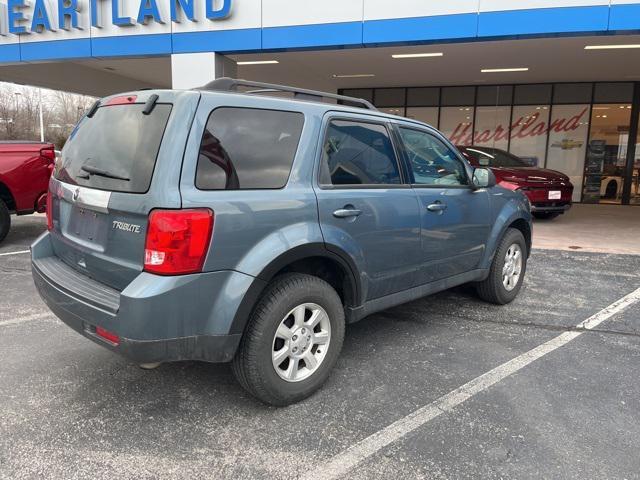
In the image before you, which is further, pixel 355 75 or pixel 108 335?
pixel 355 75

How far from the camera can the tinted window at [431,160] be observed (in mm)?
3945

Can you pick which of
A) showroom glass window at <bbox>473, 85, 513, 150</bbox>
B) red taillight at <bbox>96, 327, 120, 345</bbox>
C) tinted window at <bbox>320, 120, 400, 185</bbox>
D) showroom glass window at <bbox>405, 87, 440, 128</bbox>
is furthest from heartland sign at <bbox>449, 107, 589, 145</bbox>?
red taillight at <bbox>96, 327, 120, 345</bbox>

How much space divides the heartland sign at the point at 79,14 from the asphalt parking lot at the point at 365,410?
24.3 ft

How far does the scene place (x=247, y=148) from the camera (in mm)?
2896

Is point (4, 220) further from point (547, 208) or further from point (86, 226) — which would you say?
point (547, 208)

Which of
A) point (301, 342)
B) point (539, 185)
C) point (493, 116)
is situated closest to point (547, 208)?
point (539, 185)

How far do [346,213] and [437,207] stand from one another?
1050 mm

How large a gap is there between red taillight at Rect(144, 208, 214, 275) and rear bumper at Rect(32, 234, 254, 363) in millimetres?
60

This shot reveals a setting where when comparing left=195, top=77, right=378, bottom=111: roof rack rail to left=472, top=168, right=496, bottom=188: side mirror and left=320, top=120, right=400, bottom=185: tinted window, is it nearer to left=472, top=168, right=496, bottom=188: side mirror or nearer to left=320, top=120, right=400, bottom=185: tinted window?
left=320, top=120, right=400, bottom=185: tinted window

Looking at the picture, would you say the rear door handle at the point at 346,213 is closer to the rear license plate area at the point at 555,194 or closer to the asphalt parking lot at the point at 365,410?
the asphalt parking lot at the point at 365,410

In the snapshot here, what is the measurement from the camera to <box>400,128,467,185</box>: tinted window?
3945 millimetres

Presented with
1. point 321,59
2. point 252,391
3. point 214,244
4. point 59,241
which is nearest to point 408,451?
point 252,391

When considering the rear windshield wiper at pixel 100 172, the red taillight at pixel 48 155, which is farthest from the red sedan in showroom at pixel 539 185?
the rear windshield wiper at pixel 100 172

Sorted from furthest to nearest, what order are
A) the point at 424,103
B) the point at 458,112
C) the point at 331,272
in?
the point at 424,103 < the point at 458,112 < the point at 331,272
